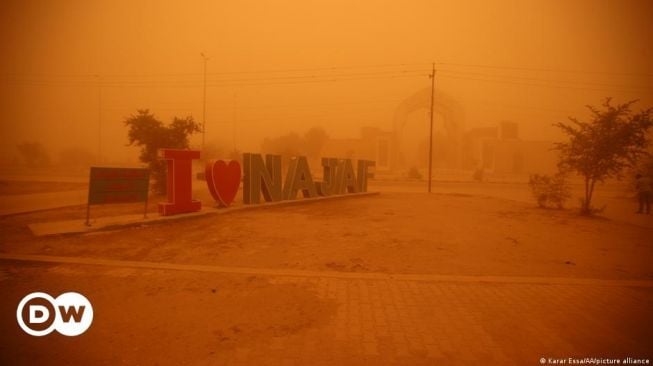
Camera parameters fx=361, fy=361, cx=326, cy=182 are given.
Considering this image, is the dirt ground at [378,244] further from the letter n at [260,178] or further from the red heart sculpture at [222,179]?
the letter n at [260,178]

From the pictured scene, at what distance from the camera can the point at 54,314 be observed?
4.88 meters

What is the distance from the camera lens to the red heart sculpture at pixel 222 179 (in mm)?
14336

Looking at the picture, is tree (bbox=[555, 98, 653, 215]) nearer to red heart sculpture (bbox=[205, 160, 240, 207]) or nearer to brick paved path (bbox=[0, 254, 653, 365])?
brick paved path (bbox=[0, 254, 653, 365])

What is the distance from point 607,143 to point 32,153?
2744 inches

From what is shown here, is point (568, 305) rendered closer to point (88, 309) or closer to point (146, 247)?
point (88, 309)

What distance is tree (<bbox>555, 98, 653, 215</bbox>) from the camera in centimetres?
1583

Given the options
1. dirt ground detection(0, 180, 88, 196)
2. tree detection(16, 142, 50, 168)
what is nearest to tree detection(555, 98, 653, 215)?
dirt ground detection(0, 180, 88, 196)

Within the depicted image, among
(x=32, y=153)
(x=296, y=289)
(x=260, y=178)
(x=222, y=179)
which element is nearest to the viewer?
(x=296, y=289)

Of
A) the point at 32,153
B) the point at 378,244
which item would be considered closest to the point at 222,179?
the point at 378,244

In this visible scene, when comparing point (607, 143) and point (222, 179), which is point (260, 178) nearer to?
point (222, 179)

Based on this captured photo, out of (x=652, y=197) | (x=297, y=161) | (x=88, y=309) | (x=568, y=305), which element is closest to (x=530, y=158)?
(x=652, y=197)

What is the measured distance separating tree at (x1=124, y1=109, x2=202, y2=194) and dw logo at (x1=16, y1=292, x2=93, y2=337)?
51.6ft

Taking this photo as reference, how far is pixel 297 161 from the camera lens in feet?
60.9

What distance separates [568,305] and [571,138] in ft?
49.1
